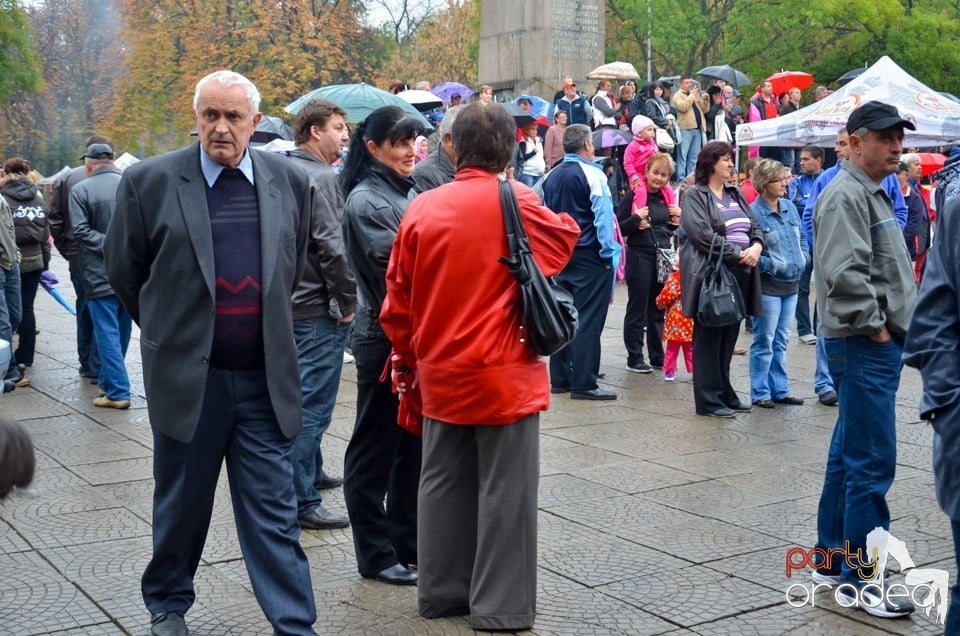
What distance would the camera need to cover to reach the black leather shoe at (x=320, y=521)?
5906mm

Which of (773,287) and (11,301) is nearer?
(773,287)

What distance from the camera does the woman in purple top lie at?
8.84m

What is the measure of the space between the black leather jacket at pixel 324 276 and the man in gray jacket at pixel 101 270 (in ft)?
12.7

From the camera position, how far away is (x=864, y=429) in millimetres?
4695

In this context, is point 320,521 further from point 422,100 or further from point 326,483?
point 422,100

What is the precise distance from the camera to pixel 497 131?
4520 mm

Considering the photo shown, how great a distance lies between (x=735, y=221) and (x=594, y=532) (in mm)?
3885

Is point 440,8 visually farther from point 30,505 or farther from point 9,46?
point 30,505

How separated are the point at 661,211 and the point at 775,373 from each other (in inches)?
81.7

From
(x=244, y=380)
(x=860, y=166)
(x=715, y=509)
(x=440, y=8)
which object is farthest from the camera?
(x=440, y=8)

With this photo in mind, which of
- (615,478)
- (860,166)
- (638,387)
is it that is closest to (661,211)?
(638,387)

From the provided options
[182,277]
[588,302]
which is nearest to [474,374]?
[182,277]

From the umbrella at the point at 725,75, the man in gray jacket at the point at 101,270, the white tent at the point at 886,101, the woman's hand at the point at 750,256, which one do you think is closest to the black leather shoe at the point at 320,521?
the man in gray jacket at the point at 101,270

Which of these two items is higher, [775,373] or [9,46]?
[9,46]
